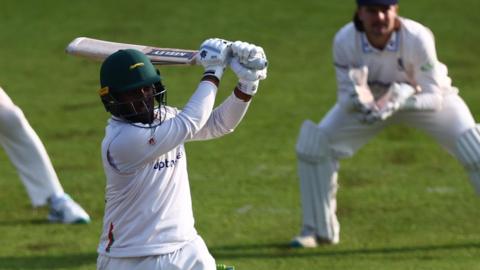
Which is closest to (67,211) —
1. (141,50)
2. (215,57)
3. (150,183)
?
(141,50)

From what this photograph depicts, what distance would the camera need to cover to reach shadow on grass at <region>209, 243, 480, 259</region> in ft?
24.0

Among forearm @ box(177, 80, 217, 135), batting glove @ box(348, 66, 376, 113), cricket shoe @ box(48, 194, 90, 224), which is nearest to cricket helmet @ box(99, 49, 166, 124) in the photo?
forearm @ box(177, 80, 217, 135)

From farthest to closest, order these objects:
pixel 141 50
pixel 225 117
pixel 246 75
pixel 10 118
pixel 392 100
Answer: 1. pixel 10 118
2. pixel 392 100
3. pixel 141 50
4. pixel 225 117
5. pixel 246 75

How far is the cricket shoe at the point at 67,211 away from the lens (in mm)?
7984

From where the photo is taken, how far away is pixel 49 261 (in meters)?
7.23

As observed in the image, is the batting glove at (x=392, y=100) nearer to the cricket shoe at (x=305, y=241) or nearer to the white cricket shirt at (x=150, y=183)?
the cricket shoe at (x=305, y=241)

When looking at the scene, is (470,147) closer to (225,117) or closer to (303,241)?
(303,241)

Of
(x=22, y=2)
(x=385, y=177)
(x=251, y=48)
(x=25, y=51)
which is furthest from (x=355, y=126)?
(x=22, y=2)

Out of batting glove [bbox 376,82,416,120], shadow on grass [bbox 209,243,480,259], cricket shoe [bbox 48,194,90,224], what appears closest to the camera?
batting glove [bbox 376,82,416,120]

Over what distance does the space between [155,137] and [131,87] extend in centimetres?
24

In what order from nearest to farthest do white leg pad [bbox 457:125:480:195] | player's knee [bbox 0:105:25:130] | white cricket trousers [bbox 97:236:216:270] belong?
white cricket trousers [bbox 97:236:216:270], white leg pad [bbox 457:125:480:195], player's knee [bbox 0:105:25:130]

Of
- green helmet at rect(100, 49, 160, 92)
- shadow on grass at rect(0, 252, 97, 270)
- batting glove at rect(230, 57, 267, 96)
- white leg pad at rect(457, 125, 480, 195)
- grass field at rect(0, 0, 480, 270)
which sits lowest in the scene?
grass field at rect(0, 0, 480, 270)

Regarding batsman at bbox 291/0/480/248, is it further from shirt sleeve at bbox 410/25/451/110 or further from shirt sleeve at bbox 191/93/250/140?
shirt sleeve at bbox 191/93/250/140

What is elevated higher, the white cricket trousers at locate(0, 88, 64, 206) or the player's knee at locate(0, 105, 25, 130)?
the player's knee at locate(0, 105, 25, 130)
